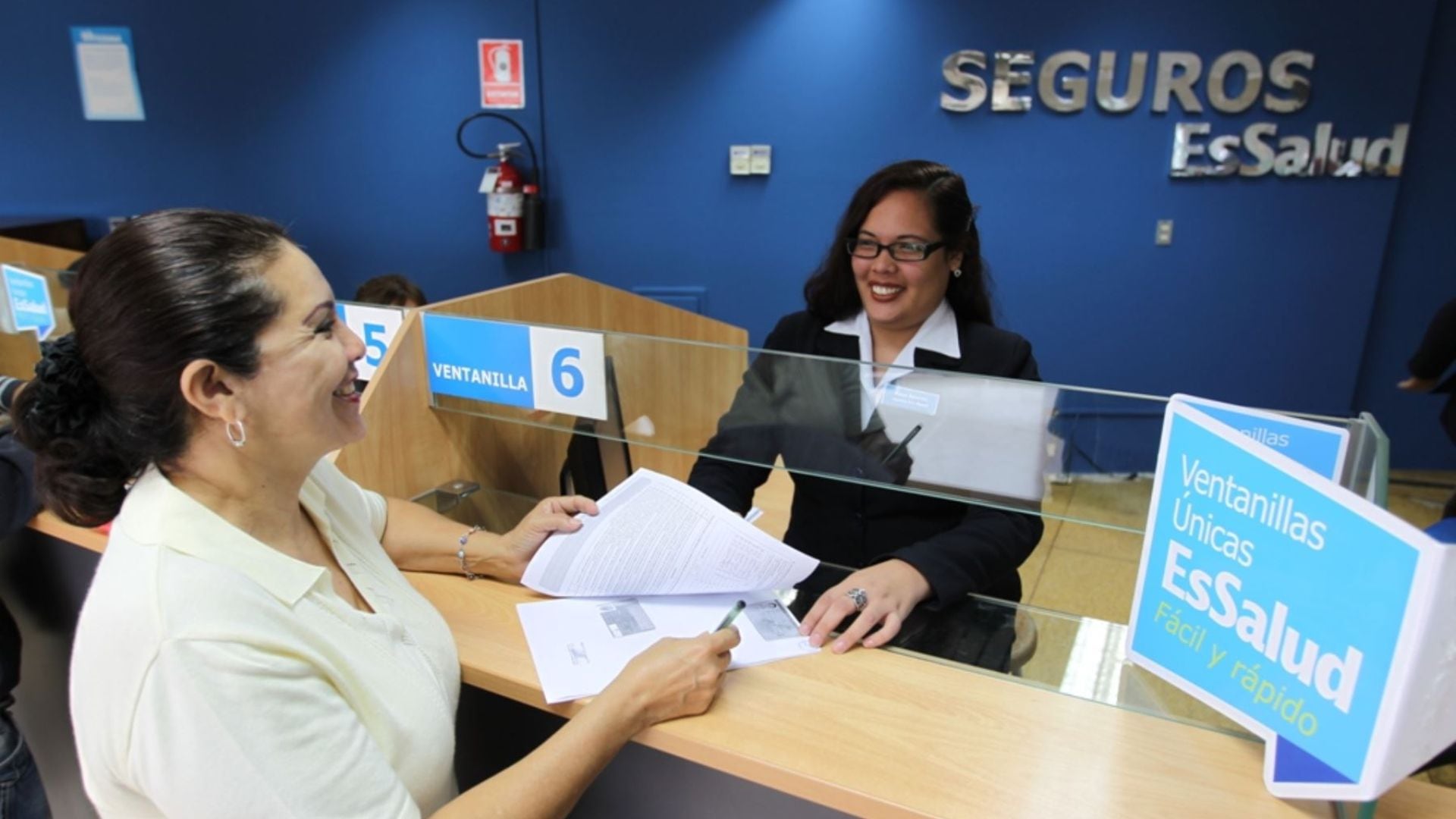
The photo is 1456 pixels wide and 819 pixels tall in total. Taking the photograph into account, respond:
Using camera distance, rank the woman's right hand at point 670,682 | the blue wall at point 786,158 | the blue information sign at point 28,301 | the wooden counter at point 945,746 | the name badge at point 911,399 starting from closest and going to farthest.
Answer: the wooden counter at point 945,746 → the woman's right hand at point 670,682 → the name badge at point 911,399 → the blue information sign at point 28,301 → the blue wall at point 786,158

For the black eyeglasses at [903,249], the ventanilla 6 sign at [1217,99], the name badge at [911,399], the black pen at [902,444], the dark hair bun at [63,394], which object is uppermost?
the ventanilla 6 sign at [1217,99]

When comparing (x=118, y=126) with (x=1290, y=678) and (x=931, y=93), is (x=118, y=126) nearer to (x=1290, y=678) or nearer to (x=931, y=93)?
(x=931, y=93)

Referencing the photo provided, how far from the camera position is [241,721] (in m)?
0.74

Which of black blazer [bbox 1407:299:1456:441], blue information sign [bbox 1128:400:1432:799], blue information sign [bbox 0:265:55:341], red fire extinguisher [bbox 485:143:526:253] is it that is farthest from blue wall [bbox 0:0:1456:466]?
blue information sign [bbox 1128:400:1432:799]

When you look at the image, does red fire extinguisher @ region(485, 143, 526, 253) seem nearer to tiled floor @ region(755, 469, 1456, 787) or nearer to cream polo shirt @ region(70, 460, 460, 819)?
tiled floor @ region(755, 469, 1456, 787)

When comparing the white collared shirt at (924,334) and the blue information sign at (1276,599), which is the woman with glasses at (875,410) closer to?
the white collared shirt at (924,334)

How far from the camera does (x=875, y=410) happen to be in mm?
1151

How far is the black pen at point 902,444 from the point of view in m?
1.14

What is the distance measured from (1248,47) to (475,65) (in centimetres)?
345

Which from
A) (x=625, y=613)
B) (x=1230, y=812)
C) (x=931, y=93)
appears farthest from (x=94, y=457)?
(x=931, y=93)

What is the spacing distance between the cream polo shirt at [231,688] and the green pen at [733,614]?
1.11 ft

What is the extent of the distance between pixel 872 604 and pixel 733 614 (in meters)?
0.17

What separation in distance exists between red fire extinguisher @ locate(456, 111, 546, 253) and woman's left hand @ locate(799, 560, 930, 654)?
349cm

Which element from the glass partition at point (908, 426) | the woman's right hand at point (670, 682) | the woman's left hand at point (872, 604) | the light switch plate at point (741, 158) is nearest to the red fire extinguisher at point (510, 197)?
the light switch plate at point (741, 158)
